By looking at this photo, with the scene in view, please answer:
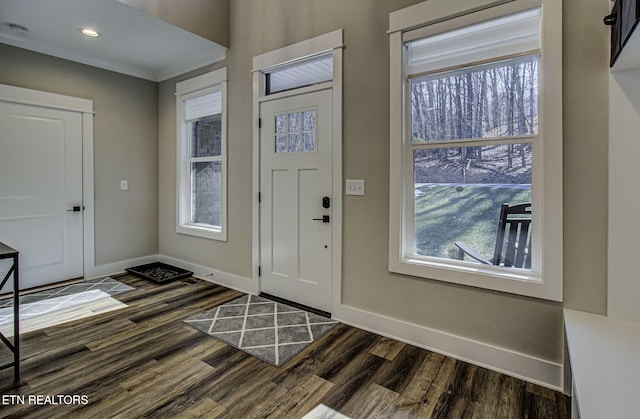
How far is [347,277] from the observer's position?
2.85 m

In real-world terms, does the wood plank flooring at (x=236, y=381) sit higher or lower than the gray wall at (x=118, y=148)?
lower

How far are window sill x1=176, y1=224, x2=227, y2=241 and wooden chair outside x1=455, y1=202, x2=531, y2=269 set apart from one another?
9.22 feet

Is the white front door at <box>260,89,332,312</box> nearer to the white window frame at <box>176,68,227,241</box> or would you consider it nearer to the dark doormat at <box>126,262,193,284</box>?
the white window frame at <box>176,68,227,241</box>

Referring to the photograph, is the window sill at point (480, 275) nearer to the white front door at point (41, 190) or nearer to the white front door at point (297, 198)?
the white front door at point (297, 198)

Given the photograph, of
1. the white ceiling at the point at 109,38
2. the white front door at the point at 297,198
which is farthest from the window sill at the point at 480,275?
the white ceiling at the point at 109,38

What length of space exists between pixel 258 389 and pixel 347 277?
1181mm

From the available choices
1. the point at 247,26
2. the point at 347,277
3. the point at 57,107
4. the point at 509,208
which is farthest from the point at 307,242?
the point at 57,107

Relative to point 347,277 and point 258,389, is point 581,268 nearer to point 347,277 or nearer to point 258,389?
point 347,277

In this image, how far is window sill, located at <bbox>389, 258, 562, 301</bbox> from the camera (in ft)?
6.59

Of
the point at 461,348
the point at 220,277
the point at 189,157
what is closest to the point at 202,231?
the point at 220,277

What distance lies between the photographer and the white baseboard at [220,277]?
11.8 feet

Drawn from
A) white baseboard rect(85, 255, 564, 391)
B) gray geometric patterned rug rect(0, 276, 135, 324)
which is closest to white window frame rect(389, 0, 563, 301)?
white baseboard rect(85, 255, 564, 391)

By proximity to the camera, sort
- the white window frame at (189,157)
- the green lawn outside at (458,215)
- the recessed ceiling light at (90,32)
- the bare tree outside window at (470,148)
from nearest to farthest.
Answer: the bare tree outside window at (470,148) → the green lawn outside at (458,215) → the recessed ceiling light at (90,32) → the white window frame at (189,157)

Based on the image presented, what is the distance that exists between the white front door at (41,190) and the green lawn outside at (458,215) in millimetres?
3908
